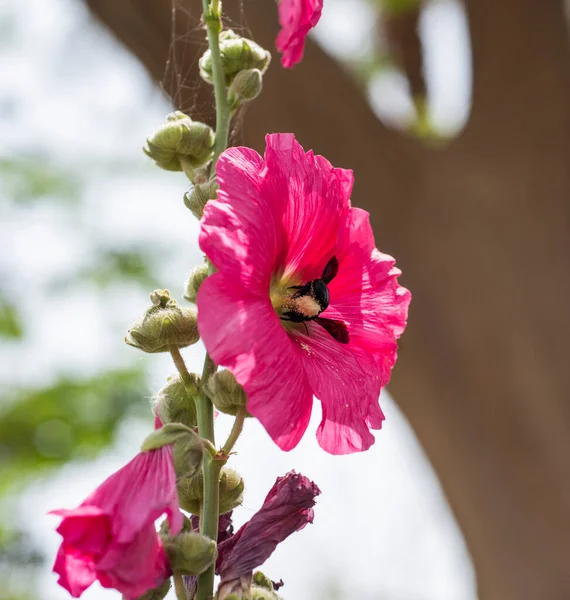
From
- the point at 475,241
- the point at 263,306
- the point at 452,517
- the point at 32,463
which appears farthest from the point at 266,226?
the point at 32,463

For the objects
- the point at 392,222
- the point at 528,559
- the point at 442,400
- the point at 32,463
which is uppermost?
the point at 392,222

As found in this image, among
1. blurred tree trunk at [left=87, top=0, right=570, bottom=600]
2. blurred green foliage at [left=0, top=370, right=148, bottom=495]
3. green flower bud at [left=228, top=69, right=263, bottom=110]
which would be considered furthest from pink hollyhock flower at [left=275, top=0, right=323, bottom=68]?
blurred green foliage at [left=0, top=370, right=148, bottom=495]

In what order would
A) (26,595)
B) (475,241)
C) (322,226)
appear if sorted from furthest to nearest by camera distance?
(26,595) → (475,241) → (322,226)

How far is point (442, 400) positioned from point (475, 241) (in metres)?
0.55

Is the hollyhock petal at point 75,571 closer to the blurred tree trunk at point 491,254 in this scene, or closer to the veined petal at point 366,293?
the veined petal at point 366,293

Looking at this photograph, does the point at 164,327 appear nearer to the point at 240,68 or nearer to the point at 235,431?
the point at 235,431

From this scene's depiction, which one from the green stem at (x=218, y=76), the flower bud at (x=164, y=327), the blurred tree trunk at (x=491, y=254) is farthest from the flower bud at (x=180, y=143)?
the blurred tree trunk at (x=491, y=254)

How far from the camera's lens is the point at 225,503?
568 mm

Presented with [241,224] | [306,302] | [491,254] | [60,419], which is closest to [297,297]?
[306,302]

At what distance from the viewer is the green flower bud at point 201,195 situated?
57 centimetres

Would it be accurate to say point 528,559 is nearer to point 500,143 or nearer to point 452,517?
point 452,517

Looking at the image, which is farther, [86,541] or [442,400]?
[442,400]

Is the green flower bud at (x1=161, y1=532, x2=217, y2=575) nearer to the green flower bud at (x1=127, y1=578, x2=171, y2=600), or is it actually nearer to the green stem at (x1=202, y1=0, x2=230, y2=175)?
the green flower bud at (x1=127, y1=578, x2=171, y2=600)

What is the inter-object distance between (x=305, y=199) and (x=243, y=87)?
115 mm
